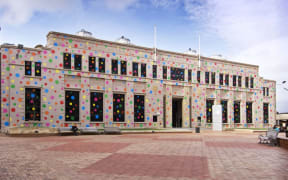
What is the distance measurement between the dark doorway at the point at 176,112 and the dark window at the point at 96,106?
14.4m

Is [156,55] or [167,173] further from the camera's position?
[156,55]

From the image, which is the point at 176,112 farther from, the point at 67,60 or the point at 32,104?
the point at 32,104

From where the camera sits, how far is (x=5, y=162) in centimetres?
1087

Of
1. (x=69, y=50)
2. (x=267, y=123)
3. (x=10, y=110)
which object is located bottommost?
(x=267, y=123)

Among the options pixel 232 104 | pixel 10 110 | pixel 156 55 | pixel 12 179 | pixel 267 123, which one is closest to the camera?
pixel 12 179

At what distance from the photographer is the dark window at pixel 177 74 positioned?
4551cm

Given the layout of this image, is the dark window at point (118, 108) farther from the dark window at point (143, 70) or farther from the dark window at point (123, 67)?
the dark window at point (143, 70)

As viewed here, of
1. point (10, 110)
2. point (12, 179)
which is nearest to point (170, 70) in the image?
point (10, 110)

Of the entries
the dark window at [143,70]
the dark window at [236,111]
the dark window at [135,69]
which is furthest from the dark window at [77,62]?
the dark window at [236,111]

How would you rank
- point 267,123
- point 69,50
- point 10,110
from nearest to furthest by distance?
1. point 10,110
2. point 69,50
3. point 267,123

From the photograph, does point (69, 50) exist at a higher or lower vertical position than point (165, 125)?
higher

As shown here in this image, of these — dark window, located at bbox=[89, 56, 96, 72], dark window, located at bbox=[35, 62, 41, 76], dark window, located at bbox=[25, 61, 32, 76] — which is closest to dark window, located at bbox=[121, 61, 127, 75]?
dark window, located at bbox=[89, 56, 96, 72]

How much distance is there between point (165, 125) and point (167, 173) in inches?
1393

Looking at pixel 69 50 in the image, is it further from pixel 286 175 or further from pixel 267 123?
pixel 267 123
